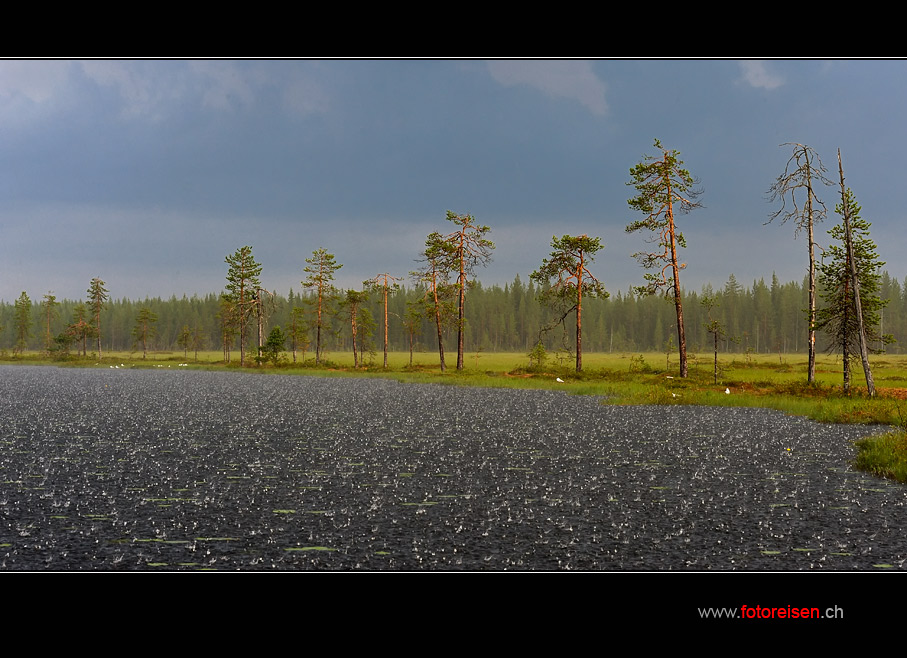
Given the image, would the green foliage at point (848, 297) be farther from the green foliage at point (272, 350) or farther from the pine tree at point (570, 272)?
the green foliage at point (272, 350)

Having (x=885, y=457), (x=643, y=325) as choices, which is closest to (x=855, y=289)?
(x=885, y=457)

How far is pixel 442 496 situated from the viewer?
35.6 ft

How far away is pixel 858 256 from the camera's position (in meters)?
33.2

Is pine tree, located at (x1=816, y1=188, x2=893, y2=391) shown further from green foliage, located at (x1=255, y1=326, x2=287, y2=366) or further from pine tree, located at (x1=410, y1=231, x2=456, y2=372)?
green foliage, located at (x1=255, y1=326, x2=287, y2=366)

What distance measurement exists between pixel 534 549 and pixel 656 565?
5.25ft

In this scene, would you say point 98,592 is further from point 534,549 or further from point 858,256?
point 858,256

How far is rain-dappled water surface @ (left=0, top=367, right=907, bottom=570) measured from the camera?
7586mm

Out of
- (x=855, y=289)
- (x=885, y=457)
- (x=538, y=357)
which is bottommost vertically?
(x=885, y=457)

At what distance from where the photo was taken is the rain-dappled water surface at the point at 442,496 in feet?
24.9

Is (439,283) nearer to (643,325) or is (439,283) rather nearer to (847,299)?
(847,299)

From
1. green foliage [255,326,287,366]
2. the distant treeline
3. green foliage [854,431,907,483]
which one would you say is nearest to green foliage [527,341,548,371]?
green foliage [854,431,907,483]

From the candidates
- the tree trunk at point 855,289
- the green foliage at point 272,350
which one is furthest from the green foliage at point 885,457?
the green foliage at point 272,350

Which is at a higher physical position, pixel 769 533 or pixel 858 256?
pixel 858 256

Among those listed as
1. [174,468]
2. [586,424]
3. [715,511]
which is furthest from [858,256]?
[174,468]
